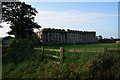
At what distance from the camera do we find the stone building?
1952cm

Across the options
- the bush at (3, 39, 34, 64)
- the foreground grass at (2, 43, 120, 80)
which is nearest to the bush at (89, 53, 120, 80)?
the foreground grass at (2, 43, 120, 80)

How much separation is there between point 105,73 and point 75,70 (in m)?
1.37

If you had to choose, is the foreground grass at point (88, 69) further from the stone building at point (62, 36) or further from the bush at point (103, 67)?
the stone building at point (62, 36)

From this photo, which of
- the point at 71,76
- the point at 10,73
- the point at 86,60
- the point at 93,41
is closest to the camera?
the point at 71,76

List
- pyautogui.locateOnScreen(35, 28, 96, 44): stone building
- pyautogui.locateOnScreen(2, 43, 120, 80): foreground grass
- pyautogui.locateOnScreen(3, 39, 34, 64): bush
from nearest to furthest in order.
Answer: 1. pyautogui.locateOnScreen(2, 43, 120, 80): foreground grass
2. pyautogui.locateOnScreen(3, 39, 34, 64): bush
3. pyautogui.locateOnScreen(35, 28, 96, 44): stone building

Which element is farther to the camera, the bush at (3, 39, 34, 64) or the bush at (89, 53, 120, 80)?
the bush at (3, 39, 34, 64)

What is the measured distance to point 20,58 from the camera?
27.8 ft

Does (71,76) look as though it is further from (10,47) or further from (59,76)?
(10,47)

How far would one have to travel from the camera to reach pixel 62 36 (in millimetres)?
22156

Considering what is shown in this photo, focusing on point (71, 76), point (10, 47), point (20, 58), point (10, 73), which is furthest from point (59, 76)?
point (10, 47)

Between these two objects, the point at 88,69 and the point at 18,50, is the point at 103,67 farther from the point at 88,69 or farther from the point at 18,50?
the point at 18,50

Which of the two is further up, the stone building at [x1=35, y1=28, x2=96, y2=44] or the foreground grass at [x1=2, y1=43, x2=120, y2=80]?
the stone building at [x1=35, y1=28, x2=96, y2=44]

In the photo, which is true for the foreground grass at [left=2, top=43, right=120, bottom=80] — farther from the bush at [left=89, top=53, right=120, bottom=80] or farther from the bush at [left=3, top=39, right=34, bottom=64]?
the bush at [left=3, top=39, right=34, bottom=64]

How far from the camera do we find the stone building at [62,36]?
64.0ft
